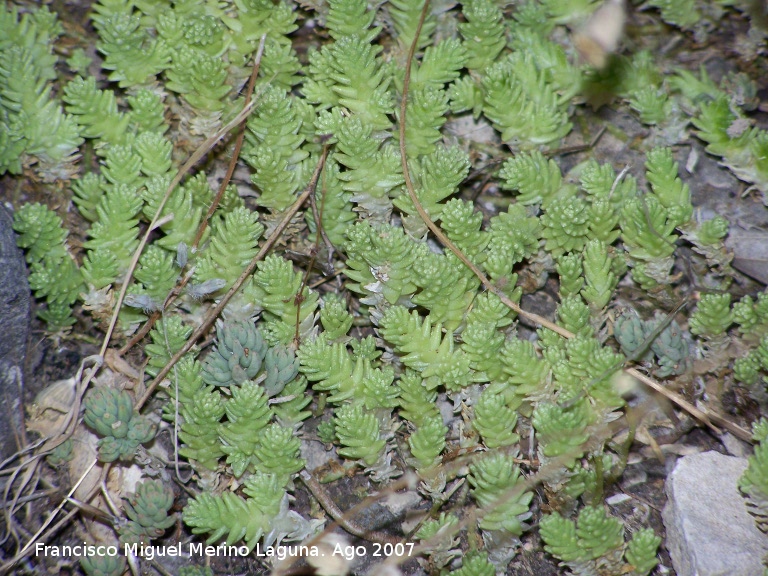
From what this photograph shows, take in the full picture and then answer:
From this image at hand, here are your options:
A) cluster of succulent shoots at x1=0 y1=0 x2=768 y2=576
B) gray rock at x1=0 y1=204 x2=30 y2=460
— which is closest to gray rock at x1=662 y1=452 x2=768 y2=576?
cluster of succulent shoots at x1=0 y1=0 x2=768 y2=576

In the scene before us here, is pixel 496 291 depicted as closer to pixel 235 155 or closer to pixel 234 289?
pixel 234 289

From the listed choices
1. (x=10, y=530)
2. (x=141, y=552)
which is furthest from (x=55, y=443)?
(x=141, y=552)

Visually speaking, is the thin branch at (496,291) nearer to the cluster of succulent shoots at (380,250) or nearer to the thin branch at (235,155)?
the cluster of succulent shoots at (380,250)

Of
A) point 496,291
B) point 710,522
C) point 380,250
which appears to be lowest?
point 710,522

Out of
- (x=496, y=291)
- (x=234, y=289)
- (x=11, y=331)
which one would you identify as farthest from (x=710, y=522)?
(x=11, y=331)

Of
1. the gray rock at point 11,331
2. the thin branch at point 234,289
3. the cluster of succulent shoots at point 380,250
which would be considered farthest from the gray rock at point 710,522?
the gray rock at point 11,331
